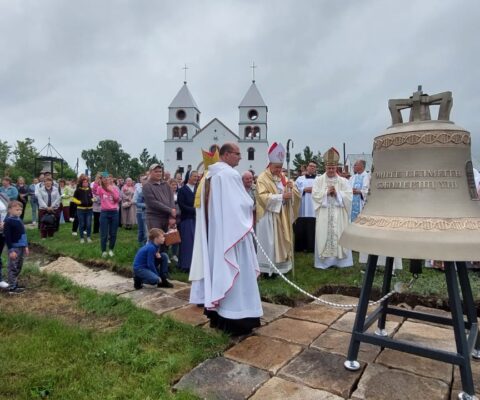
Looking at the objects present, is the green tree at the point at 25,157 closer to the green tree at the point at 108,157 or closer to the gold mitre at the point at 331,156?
the gold mitre at the point at 331,156

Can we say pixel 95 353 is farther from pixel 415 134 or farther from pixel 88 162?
pixel 88 162

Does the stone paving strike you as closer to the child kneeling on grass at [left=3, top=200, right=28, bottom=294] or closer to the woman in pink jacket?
the child kneeling on grass at [left=3, top=200, right=28, bottom=294]

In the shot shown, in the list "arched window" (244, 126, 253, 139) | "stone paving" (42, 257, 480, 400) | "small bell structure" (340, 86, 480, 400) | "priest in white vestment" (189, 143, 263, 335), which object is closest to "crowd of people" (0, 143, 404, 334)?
"priest in white vestment" (189, 143, 263, 335)

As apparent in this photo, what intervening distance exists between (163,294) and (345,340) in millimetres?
2524

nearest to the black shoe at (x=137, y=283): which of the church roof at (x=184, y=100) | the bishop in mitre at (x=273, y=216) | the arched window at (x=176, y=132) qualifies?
the bishop in mitre at (x=273, y=216)

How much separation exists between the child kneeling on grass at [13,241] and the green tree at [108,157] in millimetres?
88715

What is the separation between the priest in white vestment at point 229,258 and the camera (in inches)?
142

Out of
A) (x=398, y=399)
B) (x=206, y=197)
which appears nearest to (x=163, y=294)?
(x=206, y=197)

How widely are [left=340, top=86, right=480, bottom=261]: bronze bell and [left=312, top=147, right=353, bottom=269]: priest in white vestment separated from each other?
3.79 metres

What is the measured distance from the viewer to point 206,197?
394 cm

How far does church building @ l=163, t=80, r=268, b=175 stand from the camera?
52938 millimetres

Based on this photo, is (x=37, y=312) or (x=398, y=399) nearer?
(x=398, y=399)

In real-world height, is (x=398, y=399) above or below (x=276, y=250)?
below

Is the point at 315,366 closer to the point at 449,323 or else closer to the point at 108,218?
the point at 449,323
